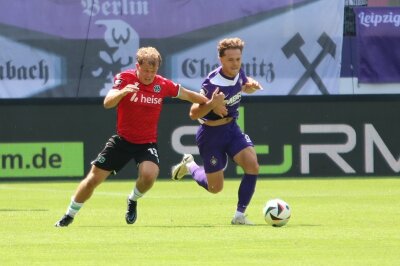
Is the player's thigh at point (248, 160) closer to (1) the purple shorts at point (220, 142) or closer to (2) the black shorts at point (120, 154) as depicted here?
(1) the purple shorts at point (220, 142)

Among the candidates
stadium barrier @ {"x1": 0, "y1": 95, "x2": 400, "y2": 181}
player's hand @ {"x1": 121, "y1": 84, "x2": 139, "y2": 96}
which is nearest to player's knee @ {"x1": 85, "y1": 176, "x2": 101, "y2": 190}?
player's hand @ {"x1": 121, "y1": 84, "x2": 139, "y2": 96}

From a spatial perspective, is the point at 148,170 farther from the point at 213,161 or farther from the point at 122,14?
the point at 122,14

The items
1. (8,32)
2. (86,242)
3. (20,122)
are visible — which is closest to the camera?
(86,242)

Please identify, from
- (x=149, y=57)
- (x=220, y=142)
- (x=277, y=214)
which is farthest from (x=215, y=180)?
(x=149, y=57)

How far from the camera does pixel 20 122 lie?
888 inches

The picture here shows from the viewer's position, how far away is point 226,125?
14617 mm

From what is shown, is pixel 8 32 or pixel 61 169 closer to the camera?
pixel 61 169

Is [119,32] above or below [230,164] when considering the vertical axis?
above

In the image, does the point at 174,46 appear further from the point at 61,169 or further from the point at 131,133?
the point at 131,133

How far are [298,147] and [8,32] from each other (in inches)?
230

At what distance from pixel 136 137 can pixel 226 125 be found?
1.22m

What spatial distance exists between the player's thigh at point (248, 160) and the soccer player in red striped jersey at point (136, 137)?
80 cm

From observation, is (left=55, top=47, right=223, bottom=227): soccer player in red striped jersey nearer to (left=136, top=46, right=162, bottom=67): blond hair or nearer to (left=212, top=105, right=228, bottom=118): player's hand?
(left=212, top=105, right=228, bottom=118): player's hand

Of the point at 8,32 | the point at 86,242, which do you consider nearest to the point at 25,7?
the point at 8,32
